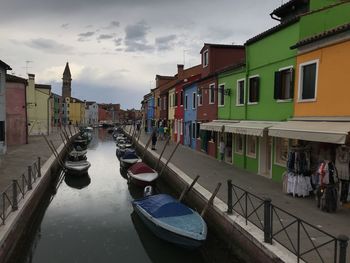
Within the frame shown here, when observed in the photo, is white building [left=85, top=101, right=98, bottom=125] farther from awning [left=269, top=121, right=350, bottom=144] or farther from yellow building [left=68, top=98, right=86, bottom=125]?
awning [left=269, top=121, right=350, bottom=144]

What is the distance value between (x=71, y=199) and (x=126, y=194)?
9.35 ft

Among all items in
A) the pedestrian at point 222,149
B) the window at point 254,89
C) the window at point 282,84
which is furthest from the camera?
the pedestrian at point 222,149

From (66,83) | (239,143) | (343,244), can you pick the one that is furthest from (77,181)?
(66,83)

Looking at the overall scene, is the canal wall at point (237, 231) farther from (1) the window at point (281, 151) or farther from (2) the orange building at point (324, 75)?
(2) the orange building at point (324, 75)

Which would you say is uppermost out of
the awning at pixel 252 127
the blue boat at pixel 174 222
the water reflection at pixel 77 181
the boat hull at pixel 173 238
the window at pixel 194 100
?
the window at pixel 194 100

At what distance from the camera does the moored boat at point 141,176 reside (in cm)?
A: 1884

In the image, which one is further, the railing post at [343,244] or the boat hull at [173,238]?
the boat hull at [173,238]

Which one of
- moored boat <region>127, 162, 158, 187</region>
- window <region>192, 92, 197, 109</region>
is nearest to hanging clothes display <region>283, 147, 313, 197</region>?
moored boat <region>127, 162, 158, 187</region>

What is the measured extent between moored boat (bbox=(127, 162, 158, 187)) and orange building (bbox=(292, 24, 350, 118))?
8.46 metres

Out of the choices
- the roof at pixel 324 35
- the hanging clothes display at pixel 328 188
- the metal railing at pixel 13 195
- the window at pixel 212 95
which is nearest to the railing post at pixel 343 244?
the hanging clothes display at pixel 328 188

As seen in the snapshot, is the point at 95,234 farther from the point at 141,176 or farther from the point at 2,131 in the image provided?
the point at 2,131

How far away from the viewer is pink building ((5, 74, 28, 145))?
3269cm

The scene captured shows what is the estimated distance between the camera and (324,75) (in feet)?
39.9

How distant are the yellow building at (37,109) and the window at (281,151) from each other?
118 ft
